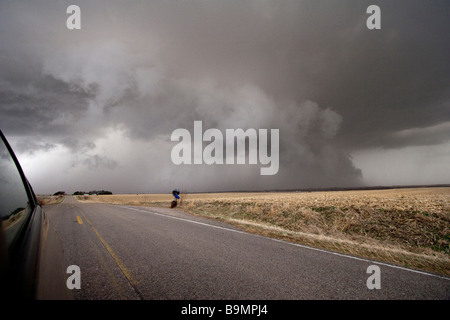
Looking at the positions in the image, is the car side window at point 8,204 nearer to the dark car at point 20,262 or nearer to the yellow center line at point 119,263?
the dark car at point 20,262

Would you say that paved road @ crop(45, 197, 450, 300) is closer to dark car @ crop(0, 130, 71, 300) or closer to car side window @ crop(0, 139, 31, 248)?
car side window @ crop(0, 139, 31, 248)

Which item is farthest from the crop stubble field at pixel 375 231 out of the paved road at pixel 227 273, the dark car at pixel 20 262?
the dark car at pixel 20 262

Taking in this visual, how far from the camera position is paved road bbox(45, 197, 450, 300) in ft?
11.3

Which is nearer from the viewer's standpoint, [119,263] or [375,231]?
[119,263]

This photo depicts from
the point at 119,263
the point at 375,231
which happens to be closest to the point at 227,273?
the point at 119,263

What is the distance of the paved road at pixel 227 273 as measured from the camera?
343 centimetres

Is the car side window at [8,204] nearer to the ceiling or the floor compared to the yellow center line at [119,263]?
nearer to the ceiling

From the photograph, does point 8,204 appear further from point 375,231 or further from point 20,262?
point 375,231

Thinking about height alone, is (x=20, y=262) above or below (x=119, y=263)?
above

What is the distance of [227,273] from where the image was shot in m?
4.21

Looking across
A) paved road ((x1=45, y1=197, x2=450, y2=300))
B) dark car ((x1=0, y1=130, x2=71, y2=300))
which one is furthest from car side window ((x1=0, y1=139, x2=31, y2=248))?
paved road ((x1=45, y1=197, x2=450, y2=300))

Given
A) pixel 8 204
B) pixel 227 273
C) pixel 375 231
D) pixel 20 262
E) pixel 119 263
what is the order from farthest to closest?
1. pixel 375 231
2. pixel 119 263
3. pixel 227 273
4. pixel 8 204
5. pixel 20 262

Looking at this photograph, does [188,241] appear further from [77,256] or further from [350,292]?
[350,292]

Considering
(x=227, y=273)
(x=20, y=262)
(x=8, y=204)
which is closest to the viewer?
(x=20, y=262)
